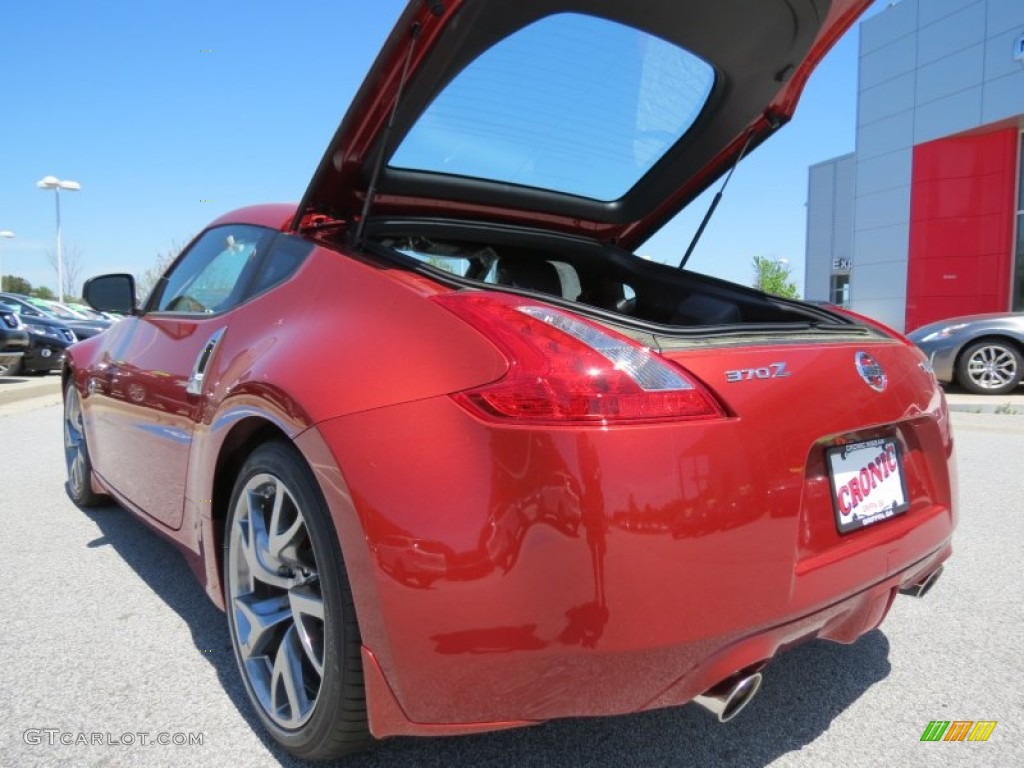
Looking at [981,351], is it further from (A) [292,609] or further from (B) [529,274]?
(A) [292,609]

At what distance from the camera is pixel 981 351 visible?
28.6ft

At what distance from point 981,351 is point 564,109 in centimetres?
846

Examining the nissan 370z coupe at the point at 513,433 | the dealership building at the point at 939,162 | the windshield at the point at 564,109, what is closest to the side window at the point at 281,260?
the nissan 370z coupe at the point at 513,433

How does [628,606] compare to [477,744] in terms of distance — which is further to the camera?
[477,744]

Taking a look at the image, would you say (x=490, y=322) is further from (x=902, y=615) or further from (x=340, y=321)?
(x=902, y=615)

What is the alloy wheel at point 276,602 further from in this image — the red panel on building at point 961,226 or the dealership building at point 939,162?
the red panel on building at point 961,226

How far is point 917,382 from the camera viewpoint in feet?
6.44

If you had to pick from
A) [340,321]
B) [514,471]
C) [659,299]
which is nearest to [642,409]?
[514,471]

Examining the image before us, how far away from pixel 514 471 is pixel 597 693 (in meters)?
0.46

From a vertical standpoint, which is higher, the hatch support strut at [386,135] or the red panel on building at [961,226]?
the red panel on building at [961,226]

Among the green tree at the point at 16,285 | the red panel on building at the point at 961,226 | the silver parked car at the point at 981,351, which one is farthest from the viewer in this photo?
the green tree at the point at 16,285

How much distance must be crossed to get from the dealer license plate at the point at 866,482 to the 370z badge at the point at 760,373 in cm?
25

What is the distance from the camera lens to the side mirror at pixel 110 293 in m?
3.35

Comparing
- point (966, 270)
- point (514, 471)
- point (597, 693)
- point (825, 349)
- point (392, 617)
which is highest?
point (966, 270)
